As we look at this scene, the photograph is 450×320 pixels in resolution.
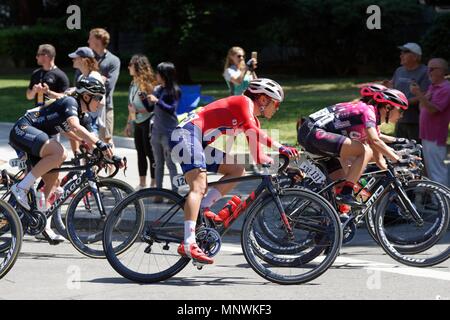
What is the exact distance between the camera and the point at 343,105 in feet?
28.7

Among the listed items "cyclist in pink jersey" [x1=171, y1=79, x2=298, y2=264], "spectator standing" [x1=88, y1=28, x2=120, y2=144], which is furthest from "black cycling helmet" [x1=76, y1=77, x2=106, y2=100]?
"spectator standing" [x1=88, y1=28, x2=120, y2=144]

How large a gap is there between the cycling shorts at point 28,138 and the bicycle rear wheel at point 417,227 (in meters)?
3.11

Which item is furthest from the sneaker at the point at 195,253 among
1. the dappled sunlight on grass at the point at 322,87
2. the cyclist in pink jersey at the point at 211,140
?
the dappled sunlight on grass at the point at 322,87

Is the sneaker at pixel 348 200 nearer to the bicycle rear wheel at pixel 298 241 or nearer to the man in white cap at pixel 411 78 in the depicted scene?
the bicycle rear wheel at pixel 298 241

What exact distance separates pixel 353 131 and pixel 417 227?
1.03m

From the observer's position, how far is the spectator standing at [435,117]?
11.3 m

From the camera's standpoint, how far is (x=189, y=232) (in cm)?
759

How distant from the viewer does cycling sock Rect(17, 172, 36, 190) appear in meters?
8.74

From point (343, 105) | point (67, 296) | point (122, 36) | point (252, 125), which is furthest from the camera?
point (122, 36)

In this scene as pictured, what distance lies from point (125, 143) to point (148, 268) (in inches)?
377

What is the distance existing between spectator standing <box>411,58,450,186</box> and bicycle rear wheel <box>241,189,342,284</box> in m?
3.80

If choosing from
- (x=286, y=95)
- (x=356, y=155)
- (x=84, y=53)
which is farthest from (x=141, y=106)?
(x=286, y=95)
